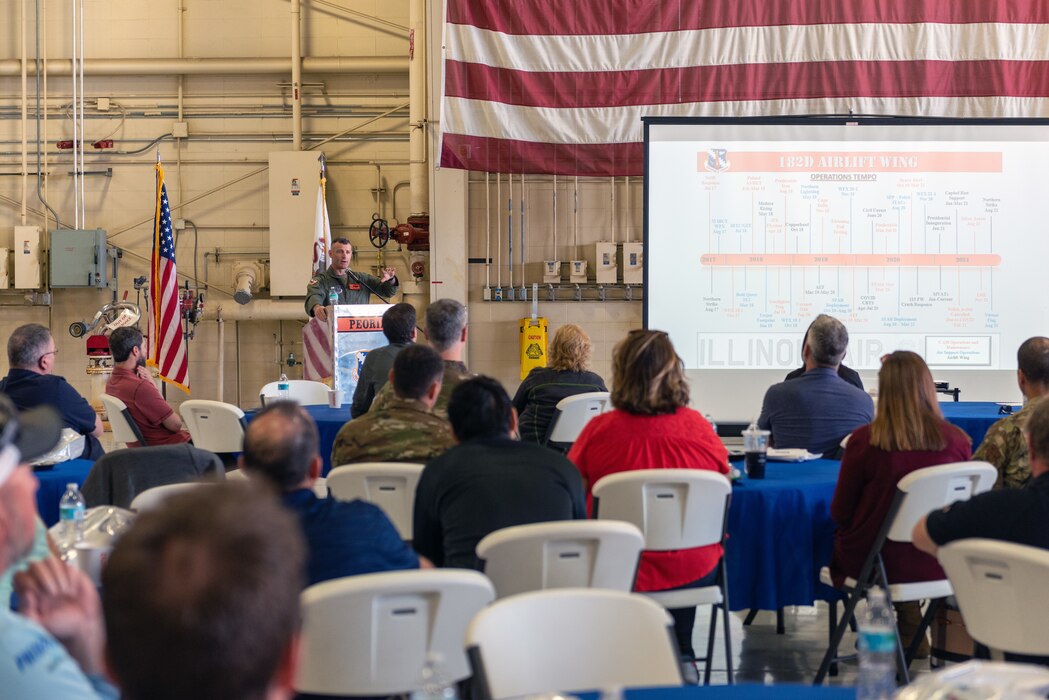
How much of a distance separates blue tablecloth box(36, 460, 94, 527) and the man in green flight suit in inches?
134

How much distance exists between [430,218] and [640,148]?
1953 mm

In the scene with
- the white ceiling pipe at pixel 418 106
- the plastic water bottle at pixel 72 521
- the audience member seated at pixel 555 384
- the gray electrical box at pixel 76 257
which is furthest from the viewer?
the gray electrical box at pixel 76 257

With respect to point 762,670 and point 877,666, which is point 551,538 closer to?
point 877,666

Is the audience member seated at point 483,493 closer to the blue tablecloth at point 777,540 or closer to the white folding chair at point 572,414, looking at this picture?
the blue tablecloth at point 777,540

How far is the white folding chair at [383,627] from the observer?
7.41 ft

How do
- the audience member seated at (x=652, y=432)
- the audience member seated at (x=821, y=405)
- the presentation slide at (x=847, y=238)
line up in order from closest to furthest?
the audience member seated at (x=652, y=432)
the audience member seated at (x=821, y=405)
the presentation slide at (x=847, y=238)

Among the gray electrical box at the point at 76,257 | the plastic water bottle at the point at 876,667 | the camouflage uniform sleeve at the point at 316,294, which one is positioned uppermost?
the gray electrical box at the point at 76,257

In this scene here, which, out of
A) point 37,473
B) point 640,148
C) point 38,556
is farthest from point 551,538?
point 640,148

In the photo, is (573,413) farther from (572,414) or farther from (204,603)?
(204,603)

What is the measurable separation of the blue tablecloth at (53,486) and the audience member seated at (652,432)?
7.13 feet

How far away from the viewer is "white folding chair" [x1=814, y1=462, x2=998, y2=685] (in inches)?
138

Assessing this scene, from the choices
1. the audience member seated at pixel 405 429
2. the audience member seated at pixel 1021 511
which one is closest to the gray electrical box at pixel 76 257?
the audience member seated at pixel 405 429

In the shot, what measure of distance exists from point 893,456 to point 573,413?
230 centimetres

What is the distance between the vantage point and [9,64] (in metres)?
10.1
